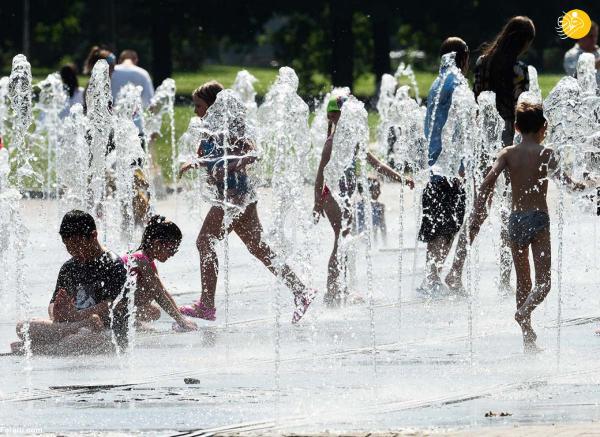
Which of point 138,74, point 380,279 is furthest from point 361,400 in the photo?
point 138,74

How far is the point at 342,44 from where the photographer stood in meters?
36.9

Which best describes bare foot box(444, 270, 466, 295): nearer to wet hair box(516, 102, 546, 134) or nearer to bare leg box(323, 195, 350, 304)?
bare leg box(323, 195, 350, 304)

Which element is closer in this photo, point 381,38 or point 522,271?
point 522,271

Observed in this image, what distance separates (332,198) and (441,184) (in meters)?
0.77

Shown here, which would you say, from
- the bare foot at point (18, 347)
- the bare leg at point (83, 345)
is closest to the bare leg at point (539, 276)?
the bare leg at point (83, 345)

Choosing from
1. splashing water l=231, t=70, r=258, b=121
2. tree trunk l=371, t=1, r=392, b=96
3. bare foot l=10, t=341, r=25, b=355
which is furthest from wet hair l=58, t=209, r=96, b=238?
tree trunk l=371, t=1, r=392, b=96

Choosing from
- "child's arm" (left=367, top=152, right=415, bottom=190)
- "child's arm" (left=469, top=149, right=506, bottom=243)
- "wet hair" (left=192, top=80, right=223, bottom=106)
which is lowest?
"child's arm" (left=469, top=149, right=506, bottom=243)

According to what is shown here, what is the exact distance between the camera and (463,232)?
1027 cm

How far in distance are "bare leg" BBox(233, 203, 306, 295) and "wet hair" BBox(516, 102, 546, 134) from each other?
170cm

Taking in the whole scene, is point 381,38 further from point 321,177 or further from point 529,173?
point 529,173

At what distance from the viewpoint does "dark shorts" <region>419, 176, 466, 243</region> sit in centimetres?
999

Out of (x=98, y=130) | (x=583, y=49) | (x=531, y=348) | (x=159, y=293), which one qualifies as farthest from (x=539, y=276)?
(x=583, y=49)

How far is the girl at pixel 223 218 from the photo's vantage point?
923 cm

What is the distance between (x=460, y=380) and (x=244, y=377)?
0.98 metres
